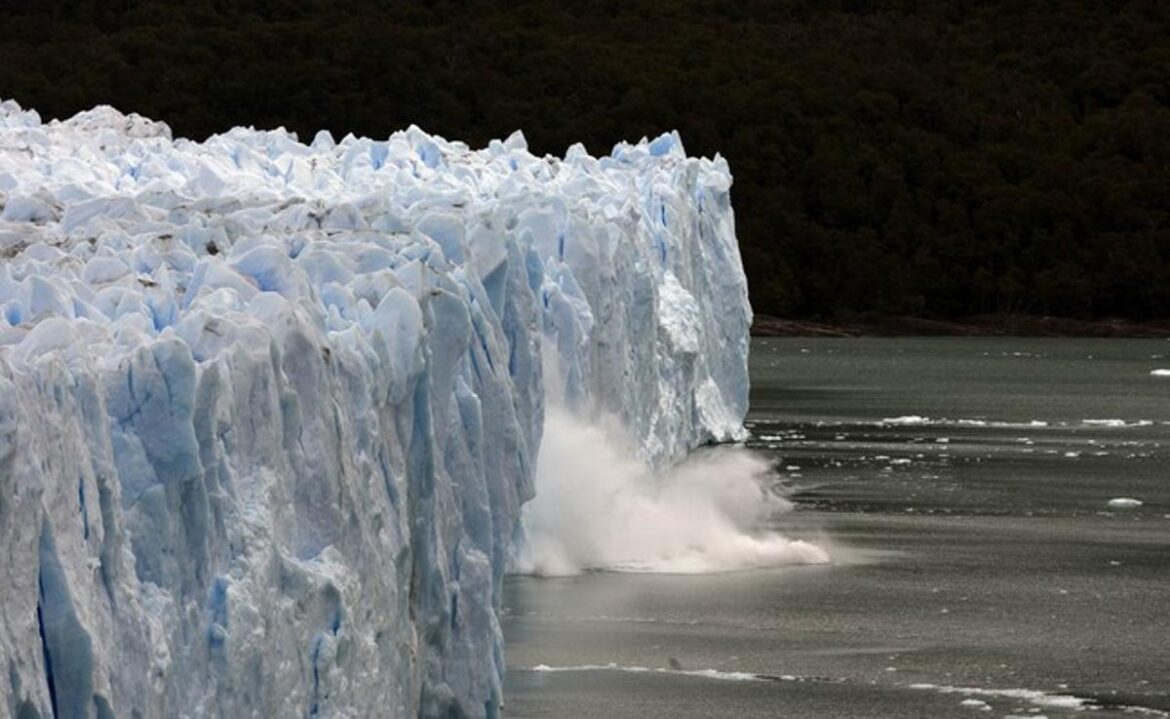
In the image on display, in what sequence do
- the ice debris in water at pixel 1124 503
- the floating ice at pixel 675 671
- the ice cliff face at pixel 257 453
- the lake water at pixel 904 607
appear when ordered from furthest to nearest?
the ice debris in water at pixel 1124 503
the floating ice at pixel 675 671
the lake water at pixel 904 607
the ice cliff face at pixel 257 453

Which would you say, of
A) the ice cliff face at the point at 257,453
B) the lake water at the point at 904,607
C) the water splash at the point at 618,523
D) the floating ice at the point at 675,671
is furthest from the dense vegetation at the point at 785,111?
the ice cliff face at the point at 257,453

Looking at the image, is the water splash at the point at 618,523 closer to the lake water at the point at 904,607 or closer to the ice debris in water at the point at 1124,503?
the lake water at the point at 904,607

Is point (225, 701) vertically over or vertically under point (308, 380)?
under

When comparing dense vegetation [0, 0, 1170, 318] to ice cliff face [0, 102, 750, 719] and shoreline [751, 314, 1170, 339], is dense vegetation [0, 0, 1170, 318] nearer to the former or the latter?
shoreline [751, 314, 1170, 339]

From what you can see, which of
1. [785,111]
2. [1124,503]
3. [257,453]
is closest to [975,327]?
[785,111]

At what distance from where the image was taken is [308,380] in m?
10.6

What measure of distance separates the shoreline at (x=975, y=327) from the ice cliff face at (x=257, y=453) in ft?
190

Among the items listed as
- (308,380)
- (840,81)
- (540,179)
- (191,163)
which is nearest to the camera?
(308,380)

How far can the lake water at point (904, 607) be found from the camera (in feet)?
51.5

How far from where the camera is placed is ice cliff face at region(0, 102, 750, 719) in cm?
827

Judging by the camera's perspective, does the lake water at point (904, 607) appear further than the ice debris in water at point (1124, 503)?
No

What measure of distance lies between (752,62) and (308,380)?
7926 centimetres

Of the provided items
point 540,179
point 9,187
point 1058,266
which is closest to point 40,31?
point 1058,266

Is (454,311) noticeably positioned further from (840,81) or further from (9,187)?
(840,81)
